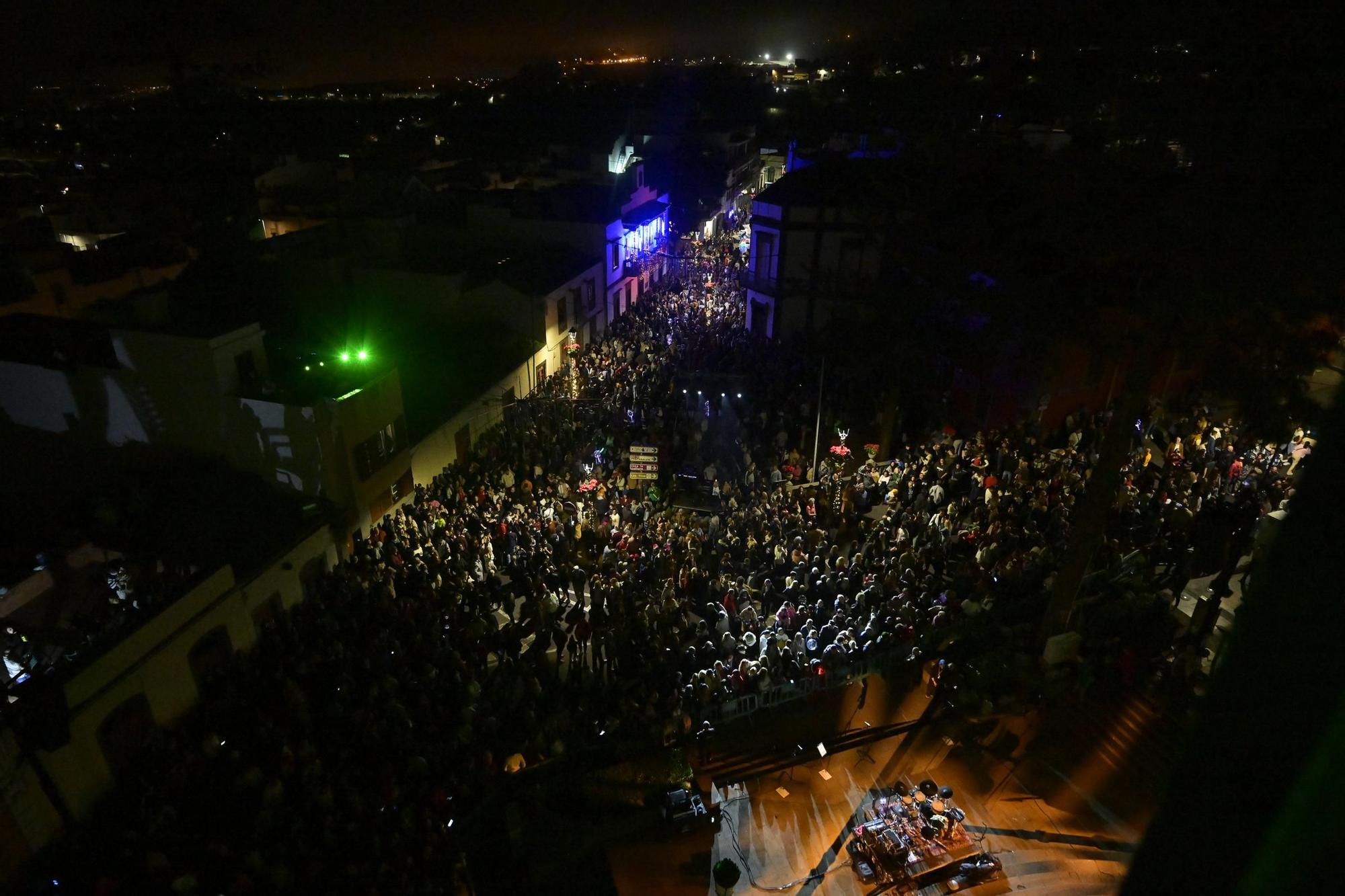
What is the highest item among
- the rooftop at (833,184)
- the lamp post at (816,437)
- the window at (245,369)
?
the rooftop at (833,184)

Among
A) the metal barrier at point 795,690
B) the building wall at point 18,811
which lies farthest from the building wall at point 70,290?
the metal barrier at point 795,690

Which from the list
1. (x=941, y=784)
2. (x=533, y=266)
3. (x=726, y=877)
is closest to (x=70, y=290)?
(x=533, y=266)

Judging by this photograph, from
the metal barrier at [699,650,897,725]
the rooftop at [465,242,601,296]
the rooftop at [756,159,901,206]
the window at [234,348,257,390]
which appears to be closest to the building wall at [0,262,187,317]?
the window at [234,348,257,390]

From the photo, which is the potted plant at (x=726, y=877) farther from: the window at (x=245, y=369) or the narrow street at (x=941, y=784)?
the window at (x=245, y=369)

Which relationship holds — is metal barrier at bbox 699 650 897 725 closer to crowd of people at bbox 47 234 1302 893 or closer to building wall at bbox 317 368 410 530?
crowd of people at bbox 47 234 1302 893

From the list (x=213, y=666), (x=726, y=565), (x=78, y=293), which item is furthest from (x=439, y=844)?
(x=78, y=293)

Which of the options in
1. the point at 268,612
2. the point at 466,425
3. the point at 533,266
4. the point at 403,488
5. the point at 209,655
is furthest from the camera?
the point at 533,266

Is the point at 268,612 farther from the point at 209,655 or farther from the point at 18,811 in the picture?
the point at 18,811
